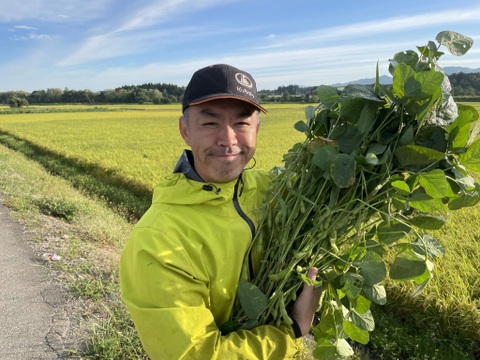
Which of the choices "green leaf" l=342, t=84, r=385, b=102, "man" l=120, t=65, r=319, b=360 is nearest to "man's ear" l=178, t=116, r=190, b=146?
"man" l=120, t=65, r=319, b=360

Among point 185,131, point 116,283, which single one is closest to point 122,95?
point 116,283

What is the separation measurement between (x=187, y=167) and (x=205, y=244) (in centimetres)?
37

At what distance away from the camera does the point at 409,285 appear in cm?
386

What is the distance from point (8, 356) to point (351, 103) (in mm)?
3057

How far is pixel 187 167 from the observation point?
1667 mm

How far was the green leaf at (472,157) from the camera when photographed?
128 cm

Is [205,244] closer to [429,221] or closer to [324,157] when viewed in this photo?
[324,157]

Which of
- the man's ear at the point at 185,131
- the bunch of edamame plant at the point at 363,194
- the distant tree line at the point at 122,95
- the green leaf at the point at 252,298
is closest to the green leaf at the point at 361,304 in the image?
the bunch of edamame plant at the point at 363,194

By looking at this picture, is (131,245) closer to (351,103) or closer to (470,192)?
(351,103)

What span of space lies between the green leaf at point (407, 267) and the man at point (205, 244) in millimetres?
321

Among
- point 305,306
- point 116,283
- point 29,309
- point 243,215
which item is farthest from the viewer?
point 116,283

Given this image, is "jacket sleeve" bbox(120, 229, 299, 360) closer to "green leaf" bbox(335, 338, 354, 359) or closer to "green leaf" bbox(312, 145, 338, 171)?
"green leaf" bbox(335, 338, 354, 359)

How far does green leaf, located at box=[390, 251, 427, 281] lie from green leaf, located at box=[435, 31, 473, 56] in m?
0.78

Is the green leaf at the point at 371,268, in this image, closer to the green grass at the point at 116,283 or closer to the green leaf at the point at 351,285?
the green leaf at the point at 351,285
